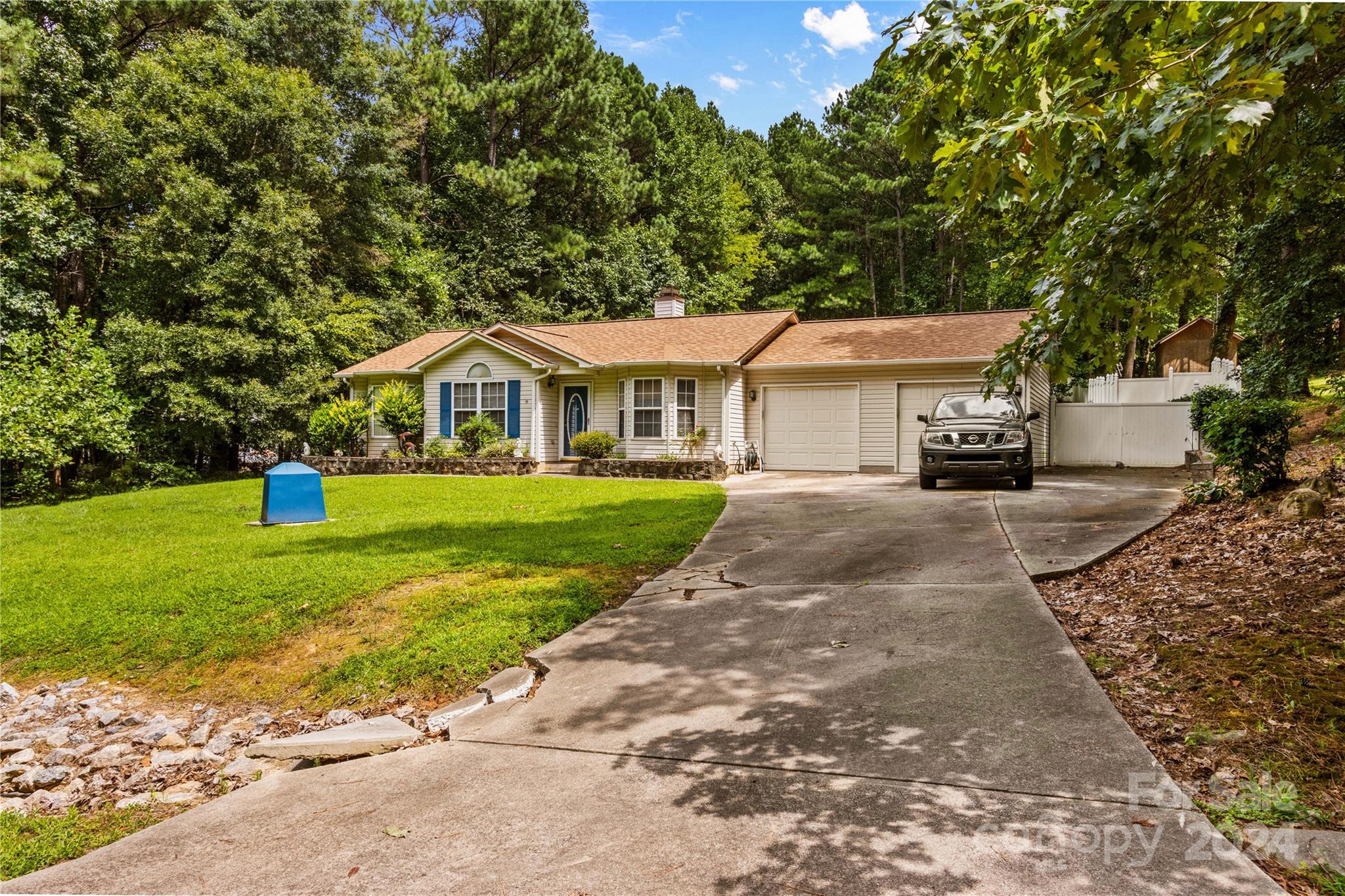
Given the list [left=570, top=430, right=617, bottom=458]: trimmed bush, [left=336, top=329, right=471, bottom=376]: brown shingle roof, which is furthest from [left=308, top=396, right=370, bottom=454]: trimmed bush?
[left=570, top=430, right=617, bottom=458]: trimmed bush

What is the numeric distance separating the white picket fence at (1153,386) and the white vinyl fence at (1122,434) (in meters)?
1.93

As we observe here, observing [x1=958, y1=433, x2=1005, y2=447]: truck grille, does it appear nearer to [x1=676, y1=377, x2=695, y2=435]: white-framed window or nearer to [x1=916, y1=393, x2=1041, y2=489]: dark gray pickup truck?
[x1=916, y1=393, x2=1041, y2=489]: dark gray pickup truck

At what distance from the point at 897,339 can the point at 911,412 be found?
6.92 ft

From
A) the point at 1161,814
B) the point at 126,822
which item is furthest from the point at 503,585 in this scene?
the point at 1161,814

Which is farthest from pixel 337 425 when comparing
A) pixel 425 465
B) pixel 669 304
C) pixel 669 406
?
pixel 669 304

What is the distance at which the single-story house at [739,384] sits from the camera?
58.0ft

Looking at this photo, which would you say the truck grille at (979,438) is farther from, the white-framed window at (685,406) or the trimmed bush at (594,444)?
the trimmed bush at (594,444)

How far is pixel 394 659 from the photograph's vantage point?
5316 mm

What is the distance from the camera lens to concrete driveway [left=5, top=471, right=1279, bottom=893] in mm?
2539

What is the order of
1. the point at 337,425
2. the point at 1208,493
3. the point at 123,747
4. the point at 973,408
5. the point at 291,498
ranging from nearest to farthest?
1. the point at 123,747
2. the point at 1208,493
3. the point at 291,498
4. the point at 973,408
5. the point at 337,425

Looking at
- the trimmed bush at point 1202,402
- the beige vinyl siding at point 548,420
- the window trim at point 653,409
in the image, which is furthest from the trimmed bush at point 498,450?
the trimmed bush at point 1202,402

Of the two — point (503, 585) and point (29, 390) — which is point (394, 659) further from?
point (29, 390)

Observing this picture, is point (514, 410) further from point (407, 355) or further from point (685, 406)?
point (407, 355)

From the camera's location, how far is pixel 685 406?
18.5m
